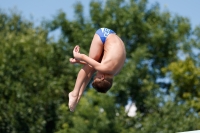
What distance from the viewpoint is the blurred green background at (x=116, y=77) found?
20188 millimetres

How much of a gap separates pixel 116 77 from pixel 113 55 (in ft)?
42.1

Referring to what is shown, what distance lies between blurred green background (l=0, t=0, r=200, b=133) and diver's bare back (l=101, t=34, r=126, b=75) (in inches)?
440

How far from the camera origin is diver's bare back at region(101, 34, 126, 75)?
320 inches

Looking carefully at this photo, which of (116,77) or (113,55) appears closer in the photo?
(113,55)

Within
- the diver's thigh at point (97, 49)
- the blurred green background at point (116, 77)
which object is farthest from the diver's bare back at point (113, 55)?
the blurred green background at point (116, 77)

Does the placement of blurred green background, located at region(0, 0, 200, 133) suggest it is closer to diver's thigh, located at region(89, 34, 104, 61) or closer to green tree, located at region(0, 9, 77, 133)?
green tree, located at region(0, 9, 77, 133)

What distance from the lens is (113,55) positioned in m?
8.18

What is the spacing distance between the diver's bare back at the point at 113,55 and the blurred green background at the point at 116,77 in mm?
11173

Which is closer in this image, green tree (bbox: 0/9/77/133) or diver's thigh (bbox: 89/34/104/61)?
diver's thigh (bbox: 89/34/104/61)

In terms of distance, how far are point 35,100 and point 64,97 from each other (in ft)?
5.59

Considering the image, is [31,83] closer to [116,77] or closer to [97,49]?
[116,77]

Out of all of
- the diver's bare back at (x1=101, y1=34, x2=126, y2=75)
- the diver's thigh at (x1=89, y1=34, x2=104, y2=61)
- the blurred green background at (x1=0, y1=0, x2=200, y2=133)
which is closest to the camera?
the diver's bare back at (x1=101, y1=34, x2=126, y2=75)

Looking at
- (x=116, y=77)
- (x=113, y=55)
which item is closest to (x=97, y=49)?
(x=113, y=55)

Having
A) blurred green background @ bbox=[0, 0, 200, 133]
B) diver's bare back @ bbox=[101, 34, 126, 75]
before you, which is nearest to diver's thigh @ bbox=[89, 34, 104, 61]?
diver's bare back @ bbox=[101, 34, 126, 75]
